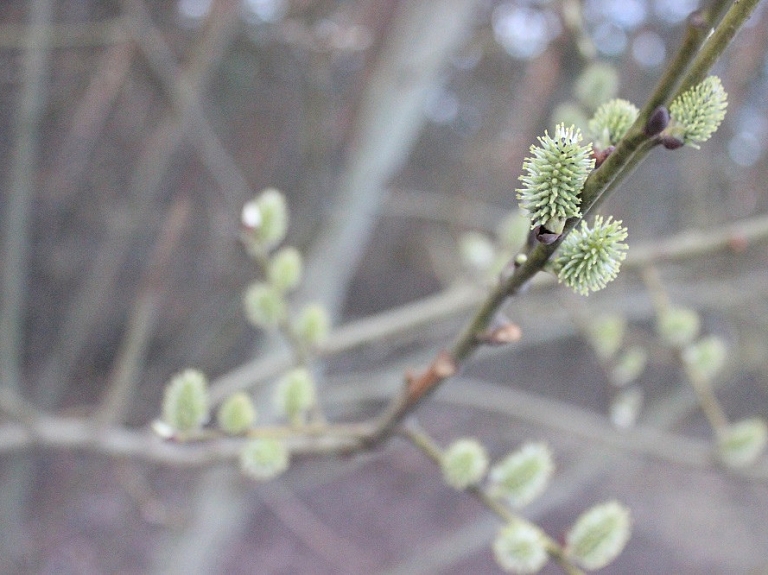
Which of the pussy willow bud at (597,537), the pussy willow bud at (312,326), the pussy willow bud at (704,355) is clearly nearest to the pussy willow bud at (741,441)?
the pussy willow bud at (704,355)

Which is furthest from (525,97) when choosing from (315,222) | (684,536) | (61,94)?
(684,536)

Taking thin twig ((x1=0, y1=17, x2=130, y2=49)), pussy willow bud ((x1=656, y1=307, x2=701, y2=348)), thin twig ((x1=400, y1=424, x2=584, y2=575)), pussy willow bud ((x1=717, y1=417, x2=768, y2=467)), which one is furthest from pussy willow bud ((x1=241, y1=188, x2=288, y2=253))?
thin twig ((x1=0, y1=17, x2=130, y2=49))

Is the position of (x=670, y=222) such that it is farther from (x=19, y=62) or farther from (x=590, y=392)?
(x=590, y=392)

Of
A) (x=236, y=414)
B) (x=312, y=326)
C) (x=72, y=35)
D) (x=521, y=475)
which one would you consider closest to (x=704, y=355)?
(x=521, y=475)

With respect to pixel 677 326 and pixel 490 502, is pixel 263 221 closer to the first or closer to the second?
pixel 490 502

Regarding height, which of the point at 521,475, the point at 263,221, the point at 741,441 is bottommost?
the point at 741,441

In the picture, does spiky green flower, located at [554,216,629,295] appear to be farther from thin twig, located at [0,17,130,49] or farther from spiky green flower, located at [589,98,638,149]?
thin twig, located at [0,17,130,49]
